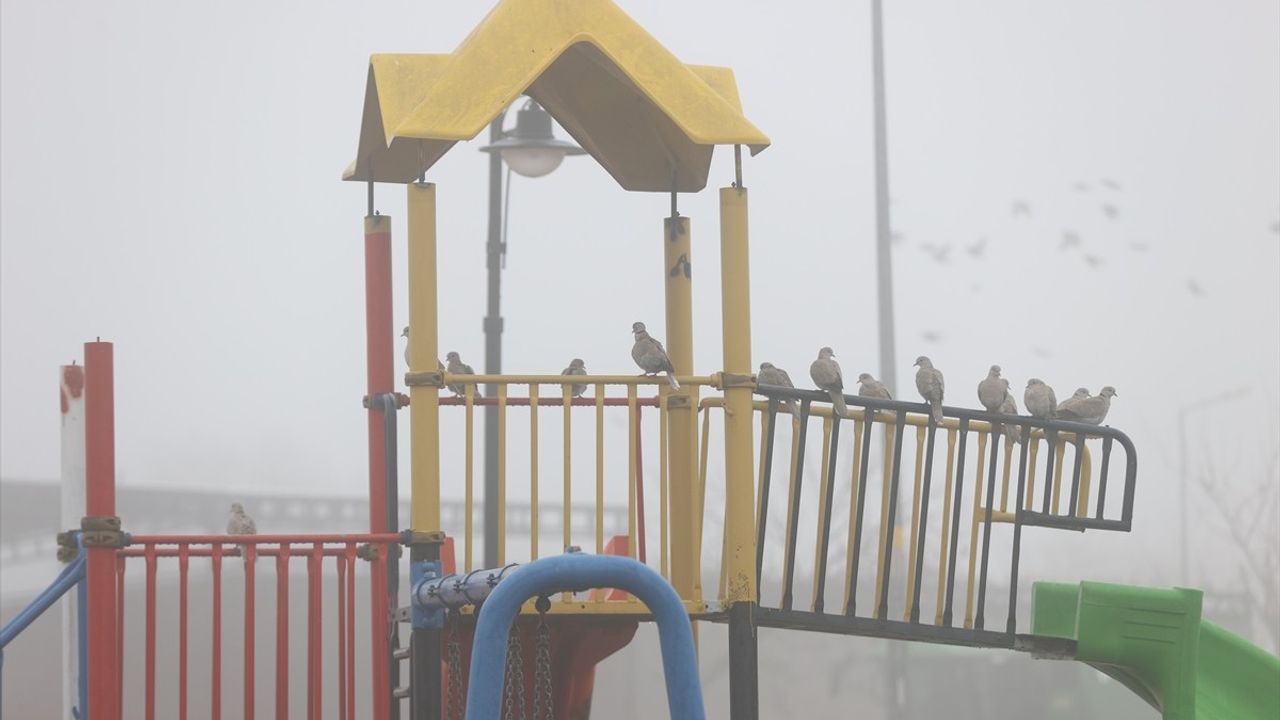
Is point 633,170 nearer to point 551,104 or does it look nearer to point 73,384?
point 551,104

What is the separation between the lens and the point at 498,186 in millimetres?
14812

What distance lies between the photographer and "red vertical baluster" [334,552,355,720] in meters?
7.16

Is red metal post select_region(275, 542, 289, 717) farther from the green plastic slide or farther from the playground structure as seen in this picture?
the green plastic slide

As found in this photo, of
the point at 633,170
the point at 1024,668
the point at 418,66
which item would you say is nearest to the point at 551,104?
the point at 633,170

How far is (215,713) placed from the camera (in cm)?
661

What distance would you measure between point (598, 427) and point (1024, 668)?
993 inches

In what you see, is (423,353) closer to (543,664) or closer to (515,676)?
(515,676)

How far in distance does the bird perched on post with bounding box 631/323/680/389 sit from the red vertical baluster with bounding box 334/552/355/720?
2140 mm

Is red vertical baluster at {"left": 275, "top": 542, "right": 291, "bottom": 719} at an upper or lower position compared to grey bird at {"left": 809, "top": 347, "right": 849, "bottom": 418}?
lower

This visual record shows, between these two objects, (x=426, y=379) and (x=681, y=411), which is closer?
(x=426, y=379)

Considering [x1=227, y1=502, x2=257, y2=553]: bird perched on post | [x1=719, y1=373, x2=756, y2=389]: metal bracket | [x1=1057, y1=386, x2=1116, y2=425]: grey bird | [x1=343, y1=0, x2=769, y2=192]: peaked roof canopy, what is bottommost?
[x1=227, y1=502, x2=257, y2=553]: bird perched on post

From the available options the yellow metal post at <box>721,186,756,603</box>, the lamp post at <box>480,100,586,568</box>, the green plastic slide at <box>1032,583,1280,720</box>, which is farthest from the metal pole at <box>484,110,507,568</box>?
the yellow metal post at <box>721,186,756,603</box>

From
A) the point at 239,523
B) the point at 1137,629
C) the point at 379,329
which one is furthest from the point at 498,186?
the point at 1137,629

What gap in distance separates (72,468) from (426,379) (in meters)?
2.10
